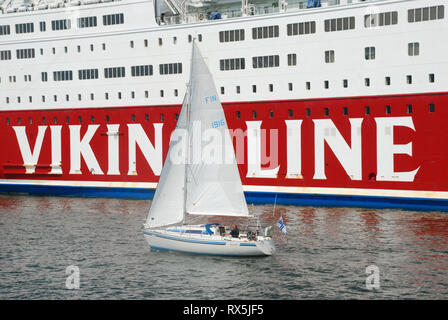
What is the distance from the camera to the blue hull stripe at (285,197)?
100 feet

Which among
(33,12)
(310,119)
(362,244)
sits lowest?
(362,244)

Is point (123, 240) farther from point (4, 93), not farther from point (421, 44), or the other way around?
point (4, 93)

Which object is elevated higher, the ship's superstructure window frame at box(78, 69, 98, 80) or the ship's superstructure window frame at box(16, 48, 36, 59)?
the ship's superstructure window frame at box(16, 48, 36, 59)

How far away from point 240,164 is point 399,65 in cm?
1025

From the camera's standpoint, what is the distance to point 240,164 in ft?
116

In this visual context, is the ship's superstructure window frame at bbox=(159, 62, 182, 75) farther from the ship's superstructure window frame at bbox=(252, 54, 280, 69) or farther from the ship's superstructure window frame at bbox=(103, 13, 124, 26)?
the ship's superstructure window frame at bbox=(252, 54, 280, 69)

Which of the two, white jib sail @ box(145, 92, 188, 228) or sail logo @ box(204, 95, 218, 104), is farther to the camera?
white jib sail @ box(145, 92, 188, 228)

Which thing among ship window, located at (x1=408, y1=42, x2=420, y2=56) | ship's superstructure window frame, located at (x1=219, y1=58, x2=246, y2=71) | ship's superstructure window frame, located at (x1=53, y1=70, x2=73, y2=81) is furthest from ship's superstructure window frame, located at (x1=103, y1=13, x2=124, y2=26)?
ship window, located at (x1=408, y1=42, x2=420, y2=56)

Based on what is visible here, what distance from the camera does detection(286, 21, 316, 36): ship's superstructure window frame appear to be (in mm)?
33844

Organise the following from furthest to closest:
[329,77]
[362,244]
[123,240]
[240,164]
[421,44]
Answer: [240,164] → [329,77] → [421,44] → [123,240] → [362,244]

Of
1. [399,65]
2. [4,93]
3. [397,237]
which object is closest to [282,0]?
[399,65]

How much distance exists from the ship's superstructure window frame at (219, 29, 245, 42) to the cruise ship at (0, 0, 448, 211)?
0.06 metres

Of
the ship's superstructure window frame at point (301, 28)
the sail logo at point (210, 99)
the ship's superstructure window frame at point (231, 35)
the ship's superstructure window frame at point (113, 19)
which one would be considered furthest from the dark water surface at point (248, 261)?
the ship's superstructure window frame at point (113, 19)

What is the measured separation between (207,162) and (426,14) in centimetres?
1447
